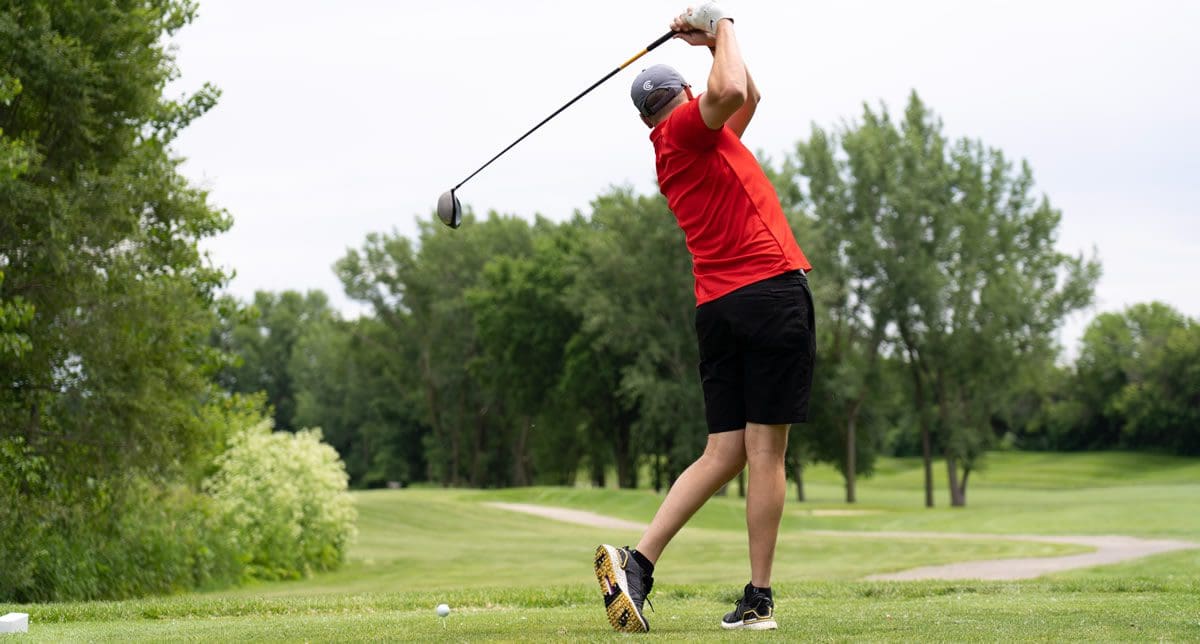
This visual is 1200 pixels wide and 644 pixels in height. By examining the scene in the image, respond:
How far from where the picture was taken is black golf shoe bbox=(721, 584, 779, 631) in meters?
4.77

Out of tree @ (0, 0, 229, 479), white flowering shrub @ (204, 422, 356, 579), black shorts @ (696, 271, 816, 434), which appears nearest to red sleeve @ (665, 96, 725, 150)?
black shorts @ (696, 271, 816, 434)

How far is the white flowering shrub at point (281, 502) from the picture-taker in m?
17.7

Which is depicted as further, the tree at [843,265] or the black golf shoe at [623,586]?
the tree at [843,265]

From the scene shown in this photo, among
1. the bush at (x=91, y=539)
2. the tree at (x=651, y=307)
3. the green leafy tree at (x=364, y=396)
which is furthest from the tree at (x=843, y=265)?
the green leafy tree at (x=364, y=396)

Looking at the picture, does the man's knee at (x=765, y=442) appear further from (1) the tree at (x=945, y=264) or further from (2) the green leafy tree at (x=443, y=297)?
(2) the green leafy tree at (x=443, y=297)

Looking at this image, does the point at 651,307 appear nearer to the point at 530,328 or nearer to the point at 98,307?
the point at 530,328

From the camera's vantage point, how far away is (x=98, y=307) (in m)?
13.4

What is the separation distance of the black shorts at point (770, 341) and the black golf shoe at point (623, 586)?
0.67m

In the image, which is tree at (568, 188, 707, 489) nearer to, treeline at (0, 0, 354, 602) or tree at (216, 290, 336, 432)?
treeline at (0, 0, 354, 602)

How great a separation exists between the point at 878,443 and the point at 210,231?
41.4 metres

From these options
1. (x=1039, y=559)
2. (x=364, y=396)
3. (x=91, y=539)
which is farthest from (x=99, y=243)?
(x=364, y=396)

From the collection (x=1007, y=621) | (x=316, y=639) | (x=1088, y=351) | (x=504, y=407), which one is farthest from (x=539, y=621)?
(x=1088, y=351)

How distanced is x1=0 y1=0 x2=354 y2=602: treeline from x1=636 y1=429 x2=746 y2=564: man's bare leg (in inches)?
Answer: 335

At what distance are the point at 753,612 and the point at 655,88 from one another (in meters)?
2.15
